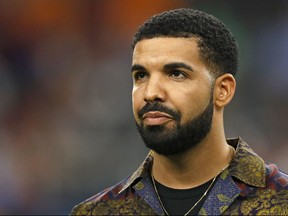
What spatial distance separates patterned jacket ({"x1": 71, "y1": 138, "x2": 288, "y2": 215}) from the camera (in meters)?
2.63

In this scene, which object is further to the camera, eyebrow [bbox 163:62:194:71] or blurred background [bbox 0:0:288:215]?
blurred background [bbox 0:0:288:215]

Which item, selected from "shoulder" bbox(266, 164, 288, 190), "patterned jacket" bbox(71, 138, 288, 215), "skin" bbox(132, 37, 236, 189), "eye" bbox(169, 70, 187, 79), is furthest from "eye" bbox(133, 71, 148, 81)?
"shoulder" bbox(266, 164, 288, 190)

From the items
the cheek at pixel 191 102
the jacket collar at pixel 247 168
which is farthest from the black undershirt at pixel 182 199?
the cheek at pixel 191 102

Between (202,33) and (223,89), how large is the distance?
216 millimetres

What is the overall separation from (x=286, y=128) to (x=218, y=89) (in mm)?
2887

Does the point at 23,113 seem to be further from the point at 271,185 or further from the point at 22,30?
the point at 271,185

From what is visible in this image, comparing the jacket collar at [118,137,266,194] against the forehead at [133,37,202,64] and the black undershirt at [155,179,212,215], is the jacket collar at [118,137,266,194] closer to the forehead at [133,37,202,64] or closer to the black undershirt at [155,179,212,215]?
the black undershirt at [155,179,212,215]

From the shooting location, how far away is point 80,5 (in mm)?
5891

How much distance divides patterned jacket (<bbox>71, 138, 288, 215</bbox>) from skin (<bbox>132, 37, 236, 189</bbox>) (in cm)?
7

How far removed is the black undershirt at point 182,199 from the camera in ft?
8.91

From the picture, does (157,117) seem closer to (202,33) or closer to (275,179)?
(202,33)

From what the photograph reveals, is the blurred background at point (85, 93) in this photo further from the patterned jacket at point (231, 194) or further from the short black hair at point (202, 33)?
the short black hair at point (202, 33)

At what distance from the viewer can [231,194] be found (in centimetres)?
267

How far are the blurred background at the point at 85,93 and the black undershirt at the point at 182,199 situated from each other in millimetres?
2617
